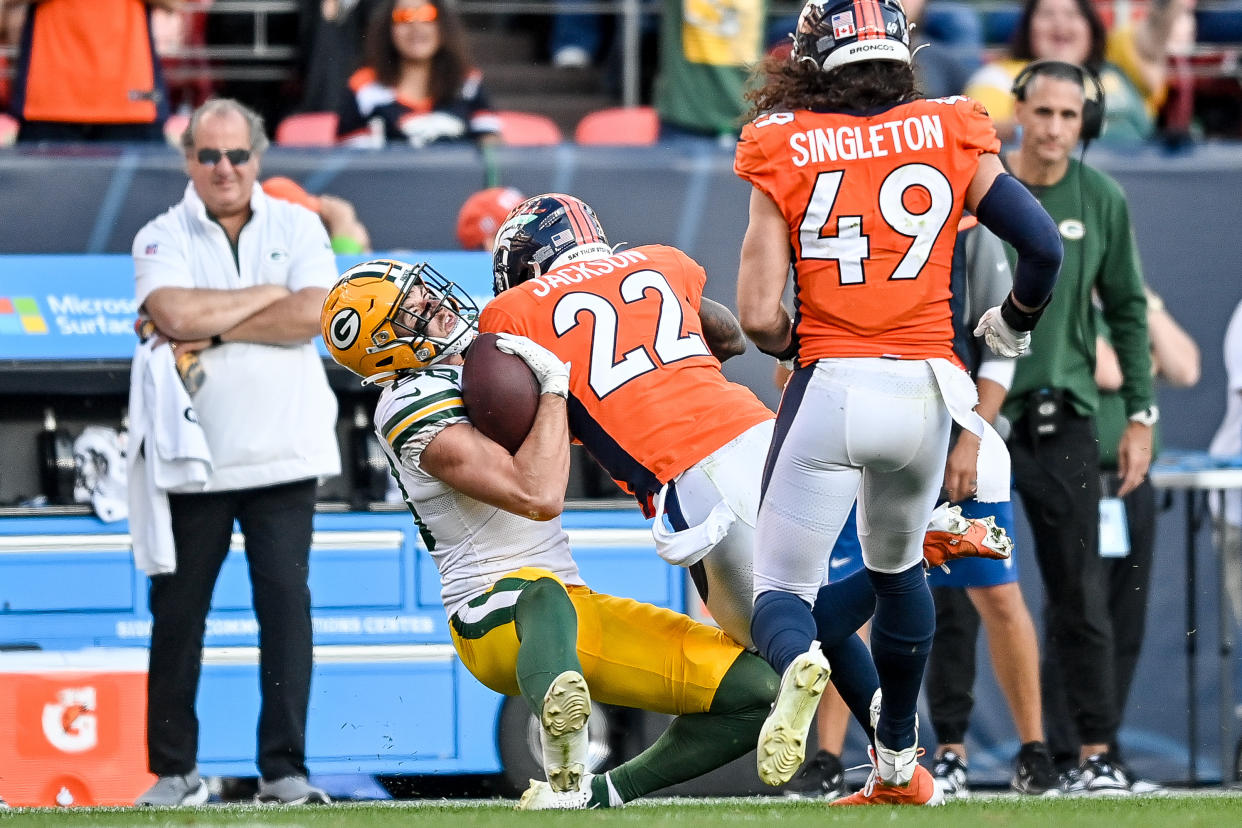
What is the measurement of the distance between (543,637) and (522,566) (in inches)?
11.4

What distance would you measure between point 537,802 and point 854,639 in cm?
85

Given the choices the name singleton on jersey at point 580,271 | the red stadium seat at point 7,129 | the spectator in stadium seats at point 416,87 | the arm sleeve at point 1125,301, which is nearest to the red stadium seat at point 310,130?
the spectator in stadium seats at point 416,87

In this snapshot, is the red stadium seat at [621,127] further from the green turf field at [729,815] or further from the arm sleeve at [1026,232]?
the arm sleeve at [1026,232]

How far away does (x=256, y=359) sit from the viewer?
598 centimetres

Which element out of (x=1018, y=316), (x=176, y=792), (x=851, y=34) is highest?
(x=851, y=34)

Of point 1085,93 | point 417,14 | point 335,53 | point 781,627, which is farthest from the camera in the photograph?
point 335,53

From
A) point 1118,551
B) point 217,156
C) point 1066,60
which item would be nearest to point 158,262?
point 217,156

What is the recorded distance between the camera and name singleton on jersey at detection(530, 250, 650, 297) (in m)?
4.30

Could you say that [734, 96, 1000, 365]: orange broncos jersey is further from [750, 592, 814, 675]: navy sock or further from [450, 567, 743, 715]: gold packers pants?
[450, 567, 743, 715]: gold packers pants

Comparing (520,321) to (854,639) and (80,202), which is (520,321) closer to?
(854,639)

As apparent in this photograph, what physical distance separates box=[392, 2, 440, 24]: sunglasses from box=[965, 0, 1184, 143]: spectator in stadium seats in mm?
2274

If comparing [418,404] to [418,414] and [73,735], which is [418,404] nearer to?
[418,414]

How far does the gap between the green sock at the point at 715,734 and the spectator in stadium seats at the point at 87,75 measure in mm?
4274

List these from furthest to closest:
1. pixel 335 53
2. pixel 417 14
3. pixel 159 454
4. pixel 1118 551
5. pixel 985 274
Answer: pixel 335 53 → pixel 417 14 → pixel 1118 551 → pixel 159 454 → pixel 985 274
